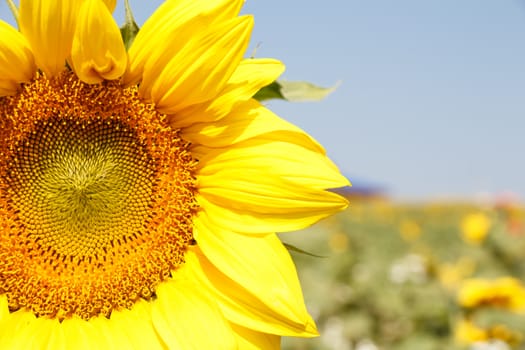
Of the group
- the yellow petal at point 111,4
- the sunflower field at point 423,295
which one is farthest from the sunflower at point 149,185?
the sunflower field at point 423,295

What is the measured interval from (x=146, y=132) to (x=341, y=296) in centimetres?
467

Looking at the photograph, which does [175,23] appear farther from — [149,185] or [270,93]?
[149,185]

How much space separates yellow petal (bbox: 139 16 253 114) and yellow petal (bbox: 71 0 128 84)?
2.9 inches

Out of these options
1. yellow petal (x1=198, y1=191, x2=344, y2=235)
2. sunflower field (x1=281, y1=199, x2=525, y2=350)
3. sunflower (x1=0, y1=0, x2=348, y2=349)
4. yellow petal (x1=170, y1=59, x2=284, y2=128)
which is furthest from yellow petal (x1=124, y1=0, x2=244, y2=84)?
sunflower field (x1=281, y1=199, x2=525, y2=350)

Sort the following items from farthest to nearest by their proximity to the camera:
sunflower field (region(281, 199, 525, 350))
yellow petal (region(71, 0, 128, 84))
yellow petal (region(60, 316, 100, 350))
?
1. sunflower field (region(281, 199, 525, 350))
2. yellow petal (region(60, 316, 100, 350))
3. yellow petal (region(71, 0, 128, 84))

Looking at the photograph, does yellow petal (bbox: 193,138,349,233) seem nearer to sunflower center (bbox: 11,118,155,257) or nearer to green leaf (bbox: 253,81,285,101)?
green leaf (bbox: 253,81,285,101)

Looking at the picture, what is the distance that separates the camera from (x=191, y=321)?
1582 millimetres

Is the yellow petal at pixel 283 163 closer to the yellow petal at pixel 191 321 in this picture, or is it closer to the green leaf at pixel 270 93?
the green leaf at pixel 270 93

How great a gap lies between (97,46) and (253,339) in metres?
0.68

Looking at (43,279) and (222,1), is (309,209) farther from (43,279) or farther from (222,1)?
(43,279)

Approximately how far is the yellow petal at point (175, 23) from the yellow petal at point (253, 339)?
591 mm

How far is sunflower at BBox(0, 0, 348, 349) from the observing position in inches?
59.7

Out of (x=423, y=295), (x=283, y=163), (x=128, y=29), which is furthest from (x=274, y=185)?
(x=423, y=295)

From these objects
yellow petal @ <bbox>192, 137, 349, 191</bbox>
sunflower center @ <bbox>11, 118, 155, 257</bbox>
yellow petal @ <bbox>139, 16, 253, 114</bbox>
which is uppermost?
yellow petal @ <bbox>139, 16, 253, 114</bbox>
